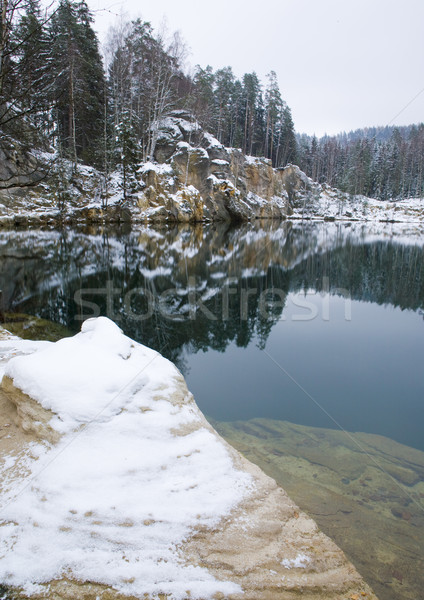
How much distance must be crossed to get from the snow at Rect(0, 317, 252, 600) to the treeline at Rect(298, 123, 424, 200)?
81.1 m

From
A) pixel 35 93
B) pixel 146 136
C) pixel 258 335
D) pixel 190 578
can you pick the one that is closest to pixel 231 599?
pixel 190 578

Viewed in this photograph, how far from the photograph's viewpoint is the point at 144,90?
131 feet

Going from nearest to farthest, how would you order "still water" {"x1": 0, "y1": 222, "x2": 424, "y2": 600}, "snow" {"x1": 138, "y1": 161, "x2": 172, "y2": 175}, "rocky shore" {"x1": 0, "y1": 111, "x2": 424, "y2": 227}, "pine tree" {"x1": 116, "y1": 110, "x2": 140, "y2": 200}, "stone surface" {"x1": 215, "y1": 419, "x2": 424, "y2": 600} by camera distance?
"stone surface" {"x1": 215, "y1": 419, "x2": 424, "y2": 600}, "still water" {"x1": 0, "y1": 222, "x2": 424, "y2": 600}, "rocky shore" {"x1": 0, "y1": 111, "x2": 424, "y2": 227}, "pine tree" {"x1": 116, "y1": 110, "x2": 140, "y2": 200}, "snow" {"x1": 138, "y1": 161, "x2": 172, "y2": 175}

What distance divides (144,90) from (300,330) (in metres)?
41.5

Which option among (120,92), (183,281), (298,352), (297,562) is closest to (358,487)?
(297,562)

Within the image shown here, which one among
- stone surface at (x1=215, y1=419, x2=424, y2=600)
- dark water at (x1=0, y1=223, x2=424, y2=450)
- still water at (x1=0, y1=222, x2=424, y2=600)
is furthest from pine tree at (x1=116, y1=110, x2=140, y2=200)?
stone surface at (x1=215, y1=419, x2=424, y2=600)

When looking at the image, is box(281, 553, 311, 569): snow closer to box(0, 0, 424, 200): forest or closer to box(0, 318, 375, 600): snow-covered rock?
box(0, 318, 375, 600): snow-covered rock

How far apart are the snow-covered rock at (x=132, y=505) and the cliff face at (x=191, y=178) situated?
113ft

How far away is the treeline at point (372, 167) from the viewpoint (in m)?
77.4

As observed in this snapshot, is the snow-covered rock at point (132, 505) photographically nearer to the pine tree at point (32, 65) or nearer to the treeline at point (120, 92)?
the pine tree at point (32, 65)

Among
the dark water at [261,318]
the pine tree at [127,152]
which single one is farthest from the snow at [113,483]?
the pine tree at [127,152]

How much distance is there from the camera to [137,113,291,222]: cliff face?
36.4m

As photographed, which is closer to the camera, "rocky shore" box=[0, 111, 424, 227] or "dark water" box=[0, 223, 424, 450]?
"dark water" box=[0, 223, 424, 450]

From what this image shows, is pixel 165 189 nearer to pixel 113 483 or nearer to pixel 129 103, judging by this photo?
pixel 129 103
